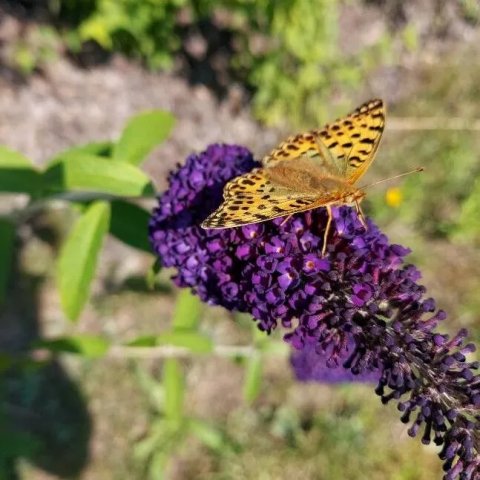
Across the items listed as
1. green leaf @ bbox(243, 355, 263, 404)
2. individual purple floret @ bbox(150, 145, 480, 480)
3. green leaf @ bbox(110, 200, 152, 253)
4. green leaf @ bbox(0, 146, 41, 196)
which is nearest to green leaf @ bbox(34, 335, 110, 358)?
green leaf @ bbox(110, 200, 152, 253)

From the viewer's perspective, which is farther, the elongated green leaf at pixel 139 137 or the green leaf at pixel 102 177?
the elongated green leaf at pixel 139 137

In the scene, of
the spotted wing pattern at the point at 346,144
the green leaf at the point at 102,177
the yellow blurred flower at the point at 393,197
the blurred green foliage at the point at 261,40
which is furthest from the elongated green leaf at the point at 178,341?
the yellow blurred flower at the point at 393,197

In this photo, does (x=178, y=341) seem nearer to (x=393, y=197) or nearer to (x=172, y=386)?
(x=172, y=386)

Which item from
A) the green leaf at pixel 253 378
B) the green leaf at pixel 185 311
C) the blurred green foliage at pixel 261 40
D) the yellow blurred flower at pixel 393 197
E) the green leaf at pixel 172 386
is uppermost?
the blurred green foliage at pixel 261 40

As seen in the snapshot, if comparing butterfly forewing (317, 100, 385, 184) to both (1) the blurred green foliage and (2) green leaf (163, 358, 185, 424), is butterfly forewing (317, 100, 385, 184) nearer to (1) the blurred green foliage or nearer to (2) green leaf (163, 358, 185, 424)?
(2) green leaf (163, 358, 185, 424)

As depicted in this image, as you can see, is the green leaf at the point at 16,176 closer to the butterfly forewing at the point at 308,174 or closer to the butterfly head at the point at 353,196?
the butterfly forewing at the point at 308,174

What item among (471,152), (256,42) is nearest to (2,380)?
(256,42)
